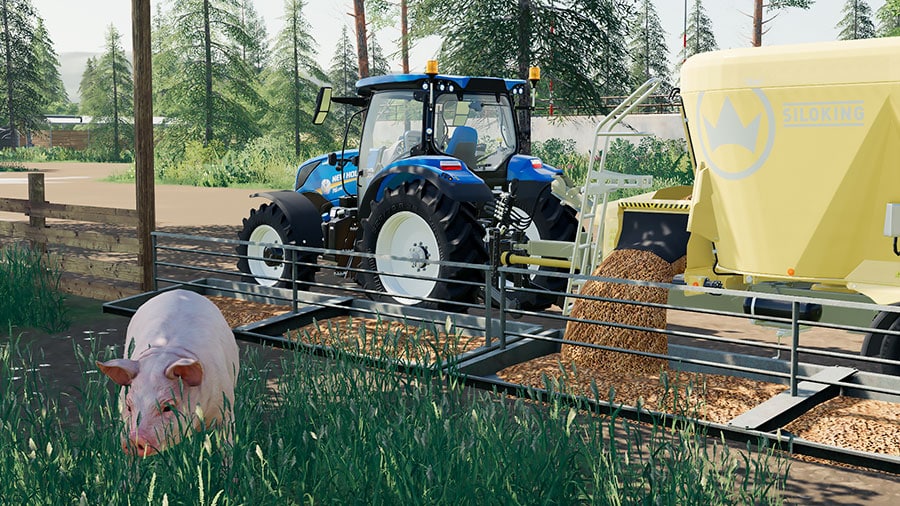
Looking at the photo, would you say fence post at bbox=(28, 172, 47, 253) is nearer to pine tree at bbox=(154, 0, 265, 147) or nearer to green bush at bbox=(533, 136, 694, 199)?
green bush at bbox=(533, 136, 694, 199)

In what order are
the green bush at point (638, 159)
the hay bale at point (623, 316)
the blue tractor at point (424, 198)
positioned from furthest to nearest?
the green bush at point (638, 159), the blue tractor at point (424, 198), the hay bale at point (623, 316)

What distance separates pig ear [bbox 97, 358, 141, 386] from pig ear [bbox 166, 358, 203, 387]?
16 cm

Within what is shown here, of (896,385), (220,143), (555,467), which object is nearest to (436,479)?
(555,467)

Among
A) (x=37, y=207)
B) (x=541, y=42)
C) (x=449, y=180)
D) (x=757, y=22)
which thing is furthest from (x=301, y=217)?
(x=757, y=22)

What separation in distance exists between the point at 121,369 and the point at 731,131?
4630 millimetres

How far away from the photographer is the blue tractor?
897 centimetres

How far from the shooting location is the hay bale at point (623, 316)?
7.21 meters

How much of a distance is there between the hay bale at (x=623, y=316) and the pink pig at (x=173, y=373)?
3174 millimetres

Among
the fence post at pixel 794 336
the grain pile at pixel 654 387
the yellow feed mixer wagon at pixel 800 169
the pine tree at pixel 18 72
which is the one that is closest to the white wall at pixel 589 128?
the yellow feed mixer wagon at pixel 800 169

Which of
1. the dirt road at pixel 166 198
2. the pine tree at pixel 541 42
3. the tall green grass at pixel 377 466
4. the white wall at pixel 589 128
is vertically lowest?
A: the tall green grass at pixel 377 466

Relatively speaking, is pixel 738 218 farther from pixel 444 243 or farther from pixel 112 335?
pixel 112 335

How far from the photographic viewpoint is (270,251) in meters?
10.5

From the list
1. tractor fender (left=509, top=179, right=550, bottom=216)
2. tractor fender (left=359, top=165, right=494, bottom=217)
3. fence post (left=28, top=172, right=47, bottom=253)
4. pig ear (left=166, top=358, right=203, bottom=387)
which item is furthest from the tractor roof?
pig ear (left=166, top=358, right=203, bottom=387)

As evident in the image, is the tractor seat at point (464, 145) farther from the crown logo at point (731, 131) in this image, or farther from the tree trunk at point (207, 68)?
the tree trunk at point (207, 68)
